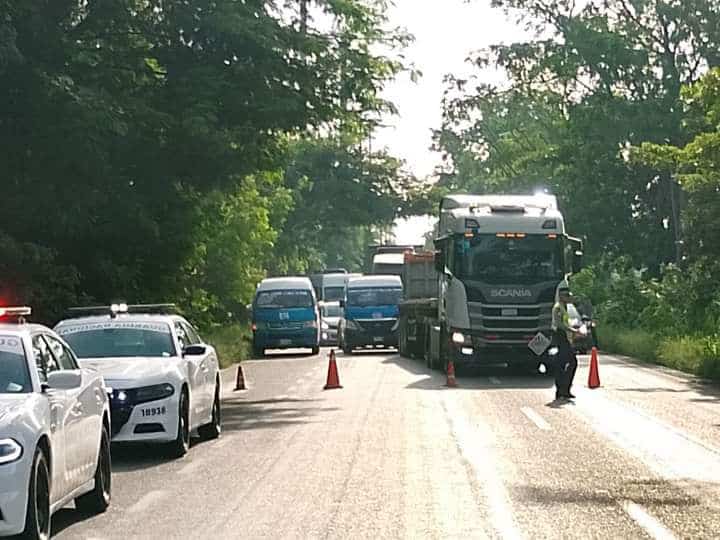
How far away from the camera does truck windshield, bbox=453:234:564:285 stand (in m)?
30.6

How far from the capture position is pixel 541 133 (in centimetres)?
7494

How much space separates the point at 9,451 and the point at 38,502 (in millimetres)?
619

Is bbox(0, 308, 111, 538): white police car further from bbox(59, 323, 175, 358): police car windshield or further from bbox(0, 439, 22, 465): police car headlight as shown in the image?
bbox(59, 323, 175, 358): police car windshield

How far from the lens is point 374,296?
47.6 meters

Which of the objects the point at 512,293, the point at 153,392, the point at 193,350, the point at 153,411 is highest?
the point at 512,293

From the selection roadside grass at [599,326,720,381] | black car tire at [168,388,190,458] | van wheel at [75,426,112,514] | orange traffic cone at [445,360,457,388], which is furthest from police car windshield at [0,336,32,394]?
roadside grass at [599,326,720,381]

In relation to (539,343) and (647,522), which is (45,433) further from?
(539,343)

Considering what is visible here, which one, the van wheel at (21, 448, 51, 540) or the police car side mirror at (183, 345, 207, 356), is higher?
the police car side mirror at (183, 345, 207, 356)

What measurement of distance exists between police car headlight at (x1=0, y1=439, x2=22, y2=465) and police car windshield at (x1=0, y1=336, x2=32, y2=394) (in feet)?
3.75

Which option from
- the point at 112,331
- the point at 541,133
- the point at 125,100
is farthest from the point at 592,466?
the point at 541,133

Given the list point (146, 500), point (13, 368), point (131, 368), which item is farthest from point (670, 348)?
point (13, 368)

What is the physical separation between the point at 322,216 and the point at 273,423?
5799 centimetres

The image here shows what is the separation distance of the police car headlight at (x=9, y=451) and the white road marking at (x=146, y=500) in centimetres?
273

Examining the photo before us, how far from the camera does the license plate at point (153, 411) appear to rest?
16203 mm
